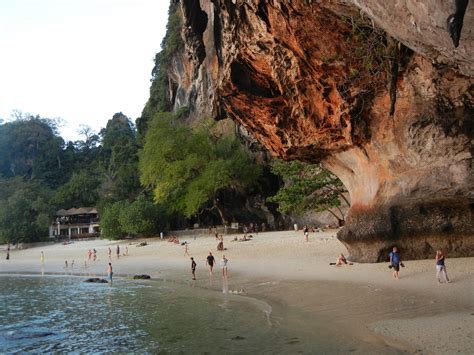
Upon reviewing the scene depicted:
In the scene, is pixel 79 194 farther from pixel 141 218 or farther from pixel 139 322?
pixel 139 322

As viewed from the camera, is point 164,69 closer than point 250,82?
No

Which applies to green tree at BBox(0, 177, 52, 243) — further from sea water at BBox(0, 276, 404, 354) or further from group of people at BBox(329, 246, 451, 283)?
group of people at BBox(329, 246, 451, 283)

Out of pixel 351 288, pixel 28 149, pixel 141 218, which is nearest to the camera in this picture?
pixel 351 288

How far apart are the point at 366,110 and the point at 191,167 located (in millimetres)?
29548

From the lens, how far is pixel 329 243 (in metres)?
24.3

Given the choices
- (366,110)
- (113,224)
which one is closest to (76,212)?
(113,224)

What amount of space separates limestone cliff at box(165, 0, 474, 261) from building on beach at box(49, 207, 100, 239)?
4984 centimetres

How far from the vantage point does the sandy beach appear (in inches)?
320

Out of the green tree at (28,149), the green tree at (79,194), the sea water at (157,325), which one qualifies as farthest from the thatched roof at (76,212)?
the sea water at (157,325)

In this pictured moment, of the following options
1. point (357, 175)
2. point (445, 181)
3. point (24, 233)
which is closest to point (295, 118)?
point (357, 175)

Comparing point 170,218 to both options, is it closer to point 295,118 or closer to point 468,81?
point 295,118

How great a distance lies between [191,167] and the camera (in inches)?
1718

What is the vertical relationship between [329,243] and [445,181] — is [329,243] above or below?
below

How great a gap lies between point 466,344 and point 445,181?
8347 mm
